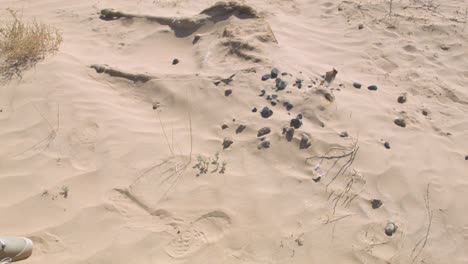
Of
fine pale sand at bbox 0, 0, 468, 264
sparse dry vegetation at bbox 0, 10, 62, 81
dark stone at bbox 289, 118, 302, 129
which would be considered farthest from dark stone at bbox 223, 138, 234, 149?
sparse dry vegetation at bbox 0, 10, 62, 81

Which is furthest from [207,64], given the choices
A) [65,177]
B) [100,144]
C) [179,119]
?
[65,177]

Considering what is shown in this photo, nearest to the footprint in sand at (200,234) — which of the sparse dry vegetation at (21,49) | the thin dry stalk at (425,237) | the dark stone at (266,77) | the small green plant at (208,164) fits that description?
the small green plant at (208,164)

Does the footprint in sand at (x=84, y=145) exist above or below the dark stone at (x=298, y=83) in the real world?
below

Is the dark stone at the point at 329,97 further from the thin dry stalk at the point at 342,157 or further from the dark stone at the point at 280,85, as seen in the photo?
the thin dry stalk at the point at 342,157

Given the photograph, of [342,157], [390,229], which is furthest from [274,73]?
[390,229]

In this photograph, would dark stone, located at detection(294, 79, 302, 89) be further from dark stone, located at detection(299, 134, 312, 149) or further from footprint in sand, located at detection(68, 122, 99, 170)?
footprint in sand, located at detection(68, 122, 99, 170)

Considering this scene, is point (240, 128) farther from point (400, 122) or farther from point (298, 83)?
point (400, 122)

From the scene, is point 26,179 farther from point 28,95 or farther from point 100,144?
point 28,95
